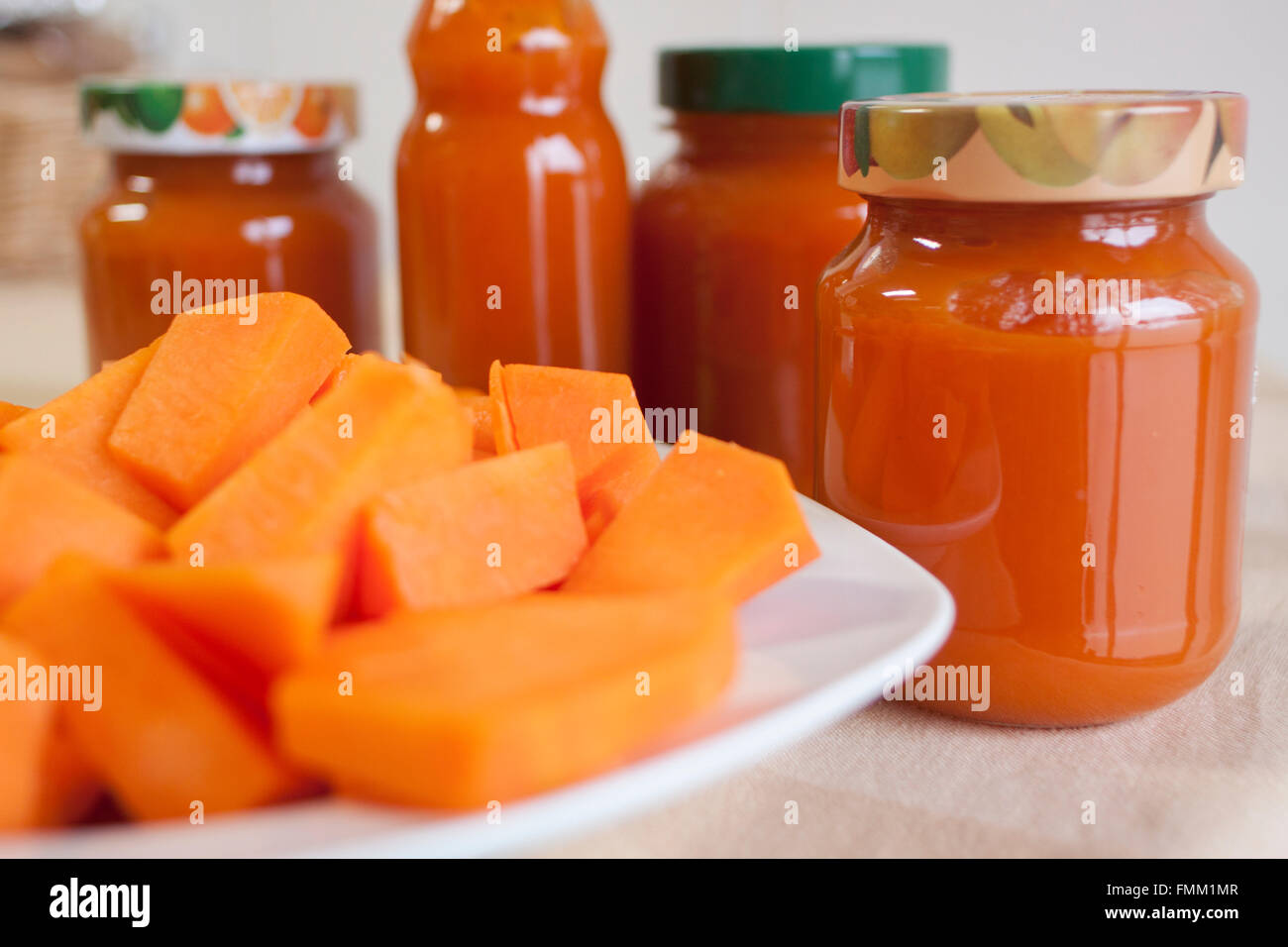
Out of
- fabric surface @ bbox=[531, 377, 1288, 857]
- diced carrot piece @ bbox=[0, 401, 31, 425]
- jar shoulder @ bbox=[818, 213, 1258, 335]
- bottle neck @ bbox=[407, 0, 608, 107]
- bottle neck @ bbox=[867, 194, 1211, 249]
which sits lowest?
fabric surface @ bbox=[531, 377, 1288, 857]

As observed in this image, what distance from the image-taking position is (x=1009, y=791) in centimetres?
80

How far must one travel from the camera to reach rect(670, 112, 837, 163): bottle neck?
1170 mm

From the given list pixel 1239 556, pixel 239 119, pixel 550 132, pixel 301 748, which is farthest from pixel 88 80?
pixel 1239 556

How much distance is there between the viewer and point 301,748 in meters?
0.55

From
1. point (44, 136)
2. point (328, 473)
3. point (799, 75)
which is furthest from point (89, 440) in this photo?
point (44, 136)

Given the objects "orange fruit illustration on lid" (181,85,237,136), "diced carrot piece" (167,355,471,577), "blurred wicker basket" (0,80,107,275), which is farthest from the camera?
"blurred wicker basket" (0,80,107,275)

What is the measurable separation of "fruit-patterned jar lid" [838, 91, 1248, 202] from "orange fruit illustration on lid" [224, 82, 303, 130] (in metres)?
0.68

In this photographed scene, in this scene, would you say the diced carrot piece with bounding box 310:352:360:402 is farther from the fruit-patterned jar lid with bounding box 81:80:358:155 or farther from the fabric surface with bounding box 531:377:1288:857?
the fruit-patterned jar lid with bounding box 81:80:358:155

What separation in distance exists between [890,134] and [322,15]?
98.3 inches

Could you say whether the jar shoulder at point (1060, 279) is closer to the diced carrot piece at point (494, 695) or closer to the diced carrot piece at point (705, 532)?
the diced carrot piece at point (705, 532)

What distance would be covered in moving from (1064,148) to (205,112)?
83cm

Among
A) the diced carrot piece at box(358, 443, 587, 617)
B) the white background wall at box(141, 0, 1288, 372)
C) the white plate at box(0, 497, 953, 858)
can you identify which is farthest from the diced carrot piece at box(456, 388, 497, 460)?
the white background wall at box(141, 0, 1288, 372)

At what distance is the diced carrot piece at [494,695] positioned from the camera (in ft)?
1.73
